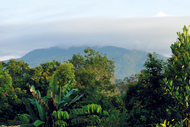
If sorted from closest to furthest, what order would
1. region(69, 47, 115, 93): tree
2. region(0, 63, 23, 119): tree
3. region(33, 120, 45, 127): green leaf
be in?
1. region(33, 120, 45, 127): green leaf
2. region(0, 63, 23, 119): tree
3. region(69, 47, 115, 93): tree

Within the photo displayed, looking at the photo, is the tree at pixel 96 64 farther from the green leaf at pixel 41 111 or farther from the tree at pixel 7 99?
the green leaf at pixel 41 111

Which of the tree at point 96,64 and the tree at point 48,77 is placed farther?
the tree at point 96,64

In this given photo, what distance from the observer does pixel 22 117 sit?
14.7 metres

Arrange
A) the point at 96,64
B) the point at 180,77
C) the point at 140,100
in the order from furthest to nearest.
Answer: the point at 96,64
the point at 140,100
the point at 180,77

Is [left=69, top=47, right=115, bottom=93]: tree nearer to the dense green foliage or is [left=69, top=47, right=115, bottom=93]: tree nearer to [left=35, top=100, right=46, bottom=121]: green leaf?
the dense green foliage

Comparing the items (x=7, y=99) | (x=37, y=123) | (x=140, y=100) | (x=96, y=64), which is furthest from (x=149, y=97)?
(x=96, y=64)

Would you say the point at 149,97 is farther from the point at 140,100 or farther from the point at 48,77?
the point at 48,77

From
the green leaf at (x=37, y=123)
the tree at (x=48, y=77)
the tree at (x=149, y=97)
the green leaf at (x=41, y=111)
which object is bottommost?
the green leaf at (x=37, y=123)

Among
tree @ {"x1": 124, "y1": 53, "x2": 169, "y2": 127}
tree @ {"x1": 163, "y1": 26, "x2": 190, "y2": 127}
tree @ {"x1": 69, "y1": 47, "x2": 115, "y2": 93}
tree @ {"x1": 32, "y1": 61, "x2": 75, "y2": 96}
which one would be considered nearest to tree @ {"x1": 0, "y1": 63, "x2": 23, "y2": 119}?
tree @ {"x1": 32, "y1": 61, "x2": 75, "y2": 96}

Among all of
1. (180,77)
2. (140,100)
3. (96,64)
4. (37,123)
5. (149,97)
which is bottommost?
(37,123)


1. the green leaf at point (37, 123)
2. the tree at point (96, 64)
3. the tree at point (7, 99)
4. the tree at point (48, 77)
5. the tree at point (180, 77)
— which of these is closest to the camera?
the tree at point (180, 77)

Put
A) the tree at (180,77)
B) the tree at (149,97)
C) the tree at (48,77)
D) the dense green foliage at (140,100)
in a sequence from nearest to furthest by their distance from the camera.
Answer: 1. the tree at (180,77)
2. the dense green foliage at (140,100)
3. the tree at (149,97)
4. the tree at (48,77)

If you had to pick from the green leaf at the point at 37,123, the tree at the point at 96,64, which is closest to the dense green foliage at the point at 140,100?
the green leaf at the point at 37,123

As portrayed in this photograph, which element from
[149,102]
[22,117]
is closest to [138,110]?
[149,102]
